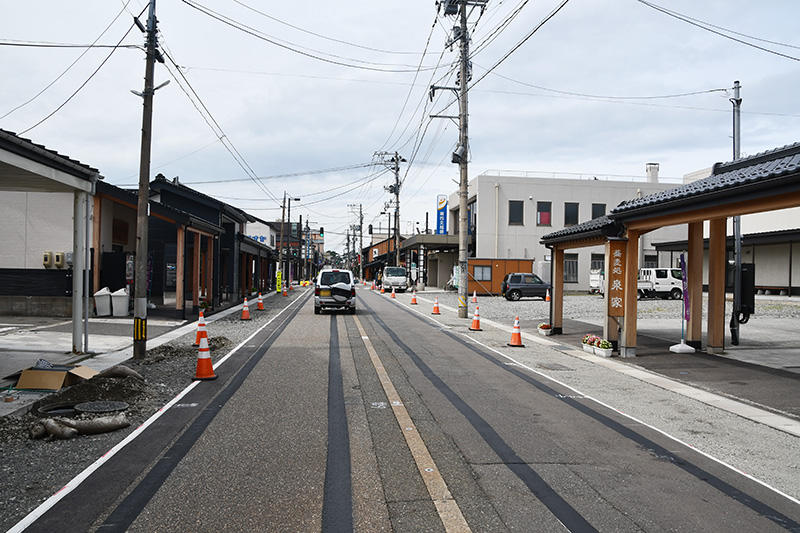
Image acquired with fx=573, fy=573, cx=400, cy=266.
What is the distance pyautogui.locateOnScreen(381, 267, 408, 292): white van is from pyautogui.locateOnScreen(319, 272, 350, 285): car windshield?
2173 centimetres

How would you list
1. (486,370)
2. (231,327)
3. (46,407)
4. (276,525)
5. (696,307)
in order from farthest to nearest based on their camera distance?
(231,327), (696,307), (486,370), (46,407), (276,525)

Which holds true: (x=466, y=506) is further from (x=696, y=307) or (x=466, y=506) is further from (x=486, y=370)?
(x=696, y=307)

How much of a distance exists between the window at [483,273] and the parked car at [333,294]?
18359 mm

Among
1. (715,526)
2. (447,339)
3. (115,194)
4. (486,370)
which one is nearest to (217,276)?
(115,194)

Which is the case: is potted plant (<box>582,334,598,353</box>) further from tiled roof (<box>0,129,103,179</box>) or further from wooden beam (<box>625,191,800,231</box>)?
tiled roof (<box>0,129,103,179</box>)

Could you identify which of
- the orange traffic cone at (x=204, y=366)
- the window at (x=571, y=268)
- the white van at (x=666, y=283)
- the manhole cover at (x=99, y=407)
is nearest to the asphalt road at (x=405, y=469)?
the orange traffic cone at (x=204, y=366)

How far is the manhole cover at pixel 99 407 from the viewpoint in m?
7.10

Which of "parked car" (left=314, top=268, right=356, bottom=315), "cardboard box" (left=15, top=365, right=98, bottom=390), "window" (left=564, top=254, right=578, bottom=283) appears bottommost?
"cardboard box" (left=15, top=365, right=98, bottom=390)

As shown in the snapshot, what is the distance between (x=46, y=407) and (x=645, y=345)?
1386 centimetres

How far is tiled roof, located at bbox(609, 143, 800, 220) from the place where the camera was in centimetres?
930

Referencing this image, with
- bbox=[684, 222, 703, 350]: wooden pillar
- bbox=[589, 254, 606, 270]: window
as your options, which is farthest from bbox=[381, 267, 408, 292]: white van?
bbox=[684, 222, 703, 350]: wooden pillar

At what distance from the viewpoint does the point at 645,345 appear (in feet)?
50.9

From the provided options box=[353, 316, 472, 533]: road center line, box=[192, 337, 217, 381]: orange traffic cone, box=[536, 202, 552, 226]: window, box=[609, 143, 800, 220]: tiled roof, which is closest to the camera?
box=[353, 316, 472, 533]: road center line

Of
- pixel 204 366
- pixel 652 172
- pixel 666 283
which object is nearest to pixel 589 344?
pixel 204 366
